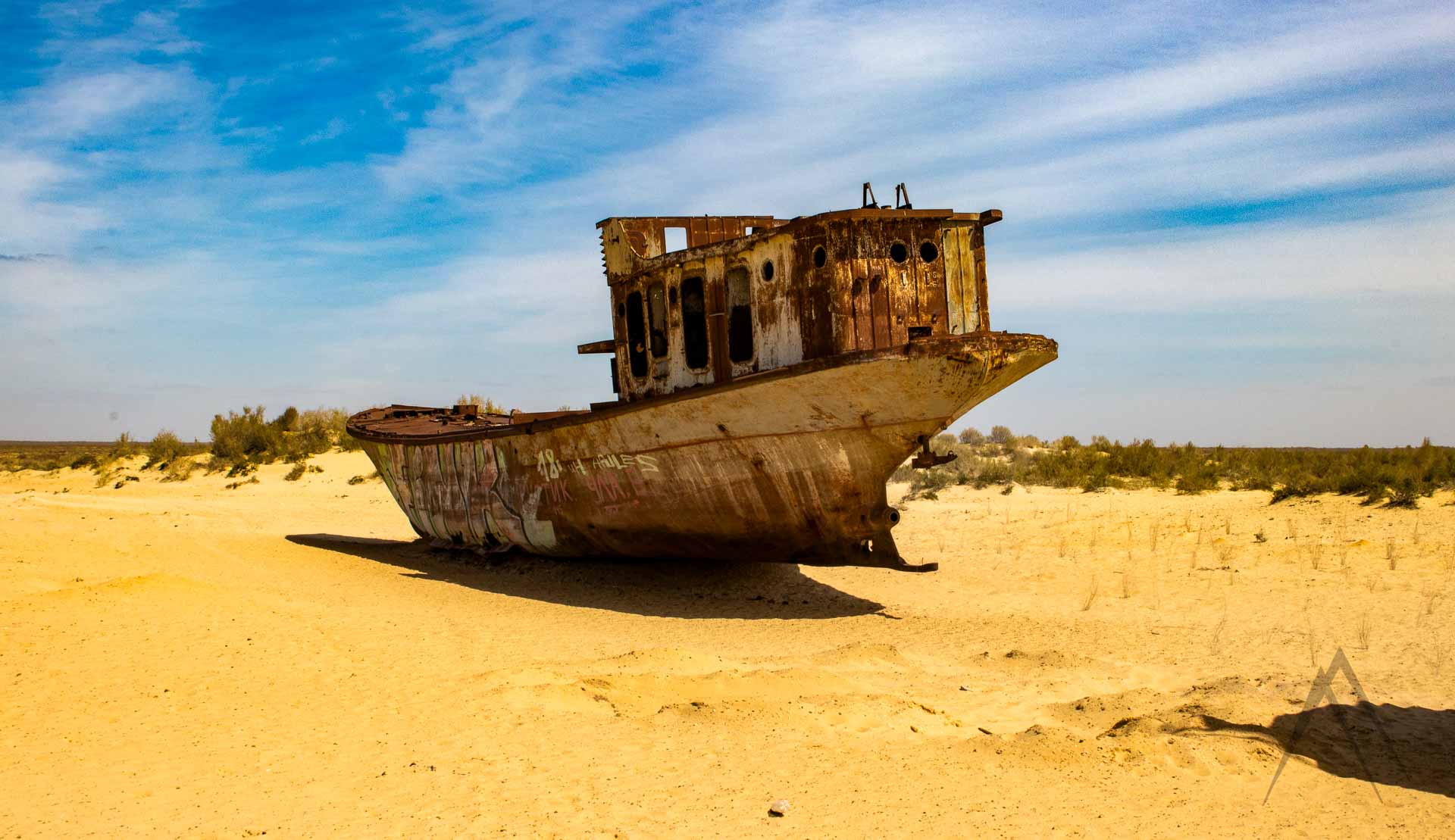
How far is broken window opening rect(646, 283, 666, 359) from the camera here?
10.6m

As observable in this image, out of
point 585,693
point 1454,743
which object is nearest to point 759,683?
point 585,693

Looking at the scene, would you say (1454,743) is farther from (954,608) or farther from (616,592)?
(616,592)

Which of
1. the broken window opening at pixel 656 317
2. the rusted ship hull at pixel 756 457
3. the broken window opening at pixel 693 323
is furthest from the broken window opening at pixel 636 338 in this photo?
the rusted ship hull at pixel 756 457

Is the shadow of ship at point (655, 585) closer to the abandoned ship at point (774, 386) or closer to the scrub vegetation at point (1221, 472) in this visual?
the abandoned ship at point (774, 386)

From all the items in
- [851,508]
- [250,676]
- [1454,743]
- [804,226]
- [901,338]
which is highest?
[804,226]

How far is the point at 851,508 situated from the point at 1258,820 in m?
5.34

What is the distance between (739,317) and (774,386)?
4.50 ft

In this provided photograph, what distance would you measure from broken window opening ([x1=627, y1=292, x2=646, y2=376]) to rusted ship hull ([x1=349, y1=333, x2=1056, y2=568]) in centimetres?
93

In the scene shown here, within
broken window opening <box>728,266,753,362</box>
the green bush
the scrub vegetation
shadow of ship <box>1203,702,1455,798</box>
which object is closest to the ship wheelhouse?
broken window opening <box>728,266,753,362</box>

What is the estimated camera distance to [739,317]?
396 inches

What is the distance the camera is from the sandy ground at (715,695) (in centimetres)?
443

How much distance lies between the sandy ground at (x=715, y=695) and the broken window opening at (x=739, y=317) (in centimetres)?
249

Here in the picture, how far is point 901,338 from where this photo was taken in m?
9.17

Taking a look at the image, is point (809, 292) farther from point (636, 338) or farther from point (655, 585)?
point (655, 585)
